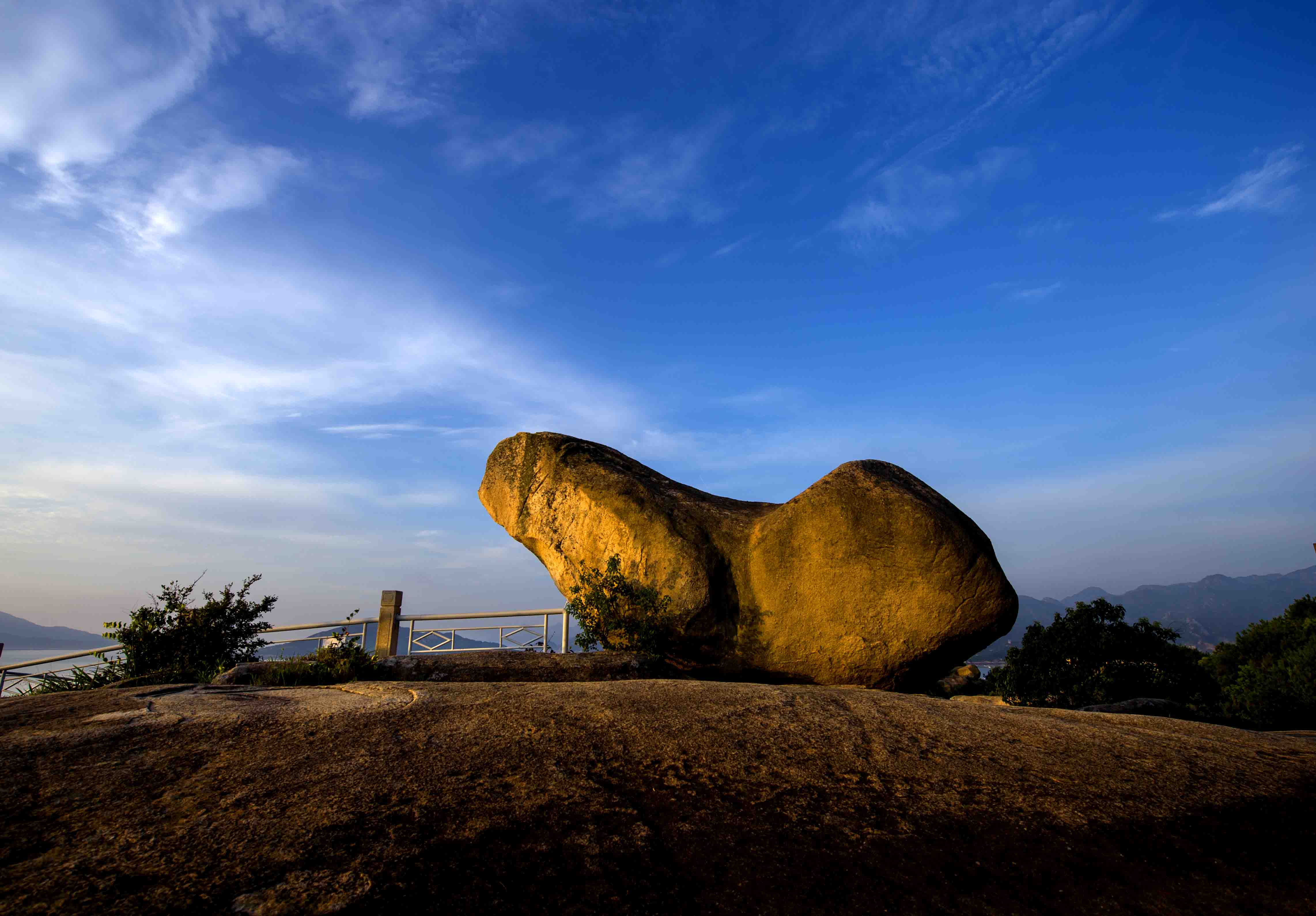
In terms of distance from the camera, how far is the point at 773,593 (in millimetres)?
11930

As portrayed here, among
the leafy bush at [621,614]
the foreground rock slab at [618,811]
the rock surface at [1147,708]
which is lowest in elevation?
the rock surface at [1147,708]

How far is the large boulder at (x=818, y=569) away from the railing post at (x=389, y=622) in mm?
3308

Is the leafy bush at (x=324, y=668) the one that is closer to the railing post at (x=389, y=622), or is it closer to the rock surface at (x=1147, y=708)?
the railing post at (x=389, y=622)

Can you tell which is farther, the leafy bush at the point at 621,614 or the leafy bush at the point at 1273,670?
the leafy bush at the point at 1273,670

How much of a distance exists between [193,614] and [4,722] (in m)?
7.01

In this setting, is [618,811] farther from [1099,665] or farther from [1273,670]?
[1273,670]

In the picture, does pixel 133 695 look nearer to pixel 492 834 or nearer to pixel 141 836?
pixel 141 836

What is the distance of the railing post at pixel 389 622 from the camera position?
13.3 metres

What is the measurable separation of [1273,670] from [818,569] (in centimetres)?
1554

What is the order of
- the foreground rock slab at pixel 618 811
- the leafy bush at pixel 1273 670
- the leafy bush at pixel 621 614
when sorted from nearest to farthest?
the foreground rock slab at pixel 618 811
the leafy bush at pixel 621 614
the leafy bush at pixel 1273 670

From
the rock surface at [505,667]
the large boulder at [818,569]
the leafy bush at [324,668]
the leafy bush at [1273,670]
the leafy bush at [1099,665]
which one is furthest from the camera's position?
the leafy bush at [1099,665]

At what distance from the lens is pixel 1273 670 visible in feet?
59.3

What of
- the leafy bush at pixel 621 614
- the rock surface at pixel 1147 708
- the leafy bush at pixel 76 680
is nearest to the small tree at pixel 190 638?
the leafy bush at pixel 76 680

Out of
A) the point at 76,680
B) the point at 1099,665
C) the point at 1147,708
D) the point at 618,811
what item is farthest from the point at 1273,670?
the point at 76,680
